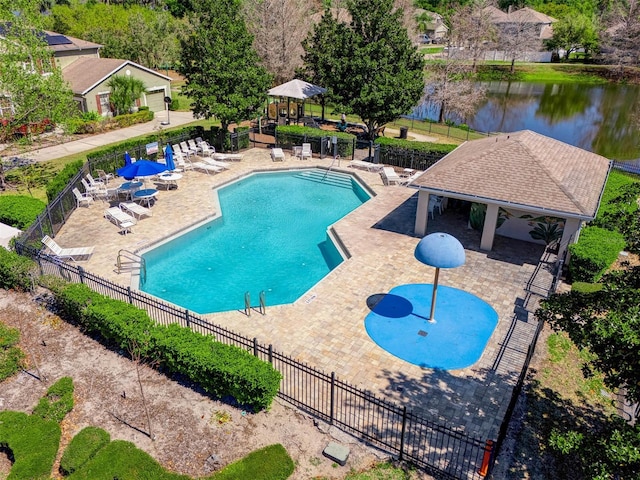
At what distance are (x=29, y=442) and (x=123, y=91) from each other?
35.5 m

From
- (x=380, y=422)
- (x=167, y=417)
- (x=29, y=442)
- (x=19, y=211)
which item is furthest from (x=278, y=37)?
(x=29, y=442)

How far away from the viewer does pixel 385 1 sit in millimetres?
31172

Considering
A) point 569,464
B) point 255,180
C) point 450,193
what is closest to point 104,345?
point 569,464

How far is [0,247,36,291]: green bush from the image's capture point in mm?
16703

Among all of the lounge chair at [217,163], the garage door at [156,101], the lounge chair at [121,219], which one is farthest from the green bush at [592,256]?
the garage door at [156,101]

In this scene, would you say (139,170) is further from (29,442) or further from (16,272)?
(29,442)

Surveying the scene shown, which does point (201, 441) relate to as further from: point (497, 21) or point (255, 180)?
point (497, 21)

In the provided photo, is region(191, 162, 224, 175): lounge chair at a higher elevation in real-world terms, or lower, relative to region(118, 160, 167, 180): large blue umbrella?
lower

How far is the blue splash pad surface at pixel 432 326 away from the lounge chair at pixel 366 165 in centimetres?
1351

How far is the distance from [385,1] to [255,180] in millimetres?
14300

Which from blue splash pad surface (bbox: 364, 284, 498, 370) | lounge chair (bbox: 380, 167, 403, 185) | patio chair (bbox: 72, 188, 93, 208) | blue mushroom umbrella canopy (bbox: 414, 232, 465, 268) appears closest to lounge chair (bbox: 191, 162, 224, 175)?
patio chair (bbox: 72, 188, 93, 208)

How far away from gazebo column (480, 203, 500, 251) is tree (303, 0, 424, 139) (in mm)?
13179

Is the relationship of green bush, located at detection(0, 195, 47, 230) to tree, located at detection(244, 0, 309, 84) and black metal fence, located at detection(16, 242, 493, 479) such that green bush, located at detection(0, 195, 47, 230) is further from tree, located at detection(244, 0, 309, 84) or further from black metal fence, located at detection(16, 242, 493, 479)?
tree, located at detection(244, 0, 309, 84)

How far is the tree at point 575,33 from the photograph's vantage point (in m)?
82.4
